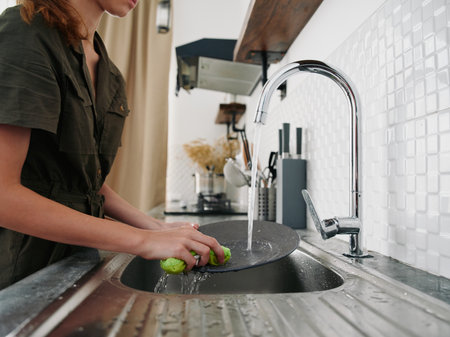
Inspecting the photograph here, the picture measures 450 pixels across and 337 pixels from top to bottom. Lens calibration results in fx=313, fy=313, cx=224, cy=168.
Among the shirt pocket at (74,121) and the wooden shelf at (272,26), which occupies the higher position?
the wooden shelf at (272,26)

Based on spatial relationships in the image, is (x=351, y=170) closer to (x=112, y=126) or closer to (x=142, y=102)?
(x=112, y=126)

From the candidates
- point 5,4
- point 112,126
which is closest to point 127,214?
point 112,126

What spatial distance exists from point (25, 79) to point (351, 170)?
629 millimetres

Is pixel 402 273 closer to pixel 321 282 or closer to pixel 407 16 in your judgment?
pixel 321 282

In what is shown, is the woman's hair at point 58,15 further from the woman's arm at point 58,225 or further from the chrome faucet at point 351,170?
the chrome faucet at point 351,170

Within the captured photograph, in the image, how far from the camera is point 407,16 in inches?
23.6

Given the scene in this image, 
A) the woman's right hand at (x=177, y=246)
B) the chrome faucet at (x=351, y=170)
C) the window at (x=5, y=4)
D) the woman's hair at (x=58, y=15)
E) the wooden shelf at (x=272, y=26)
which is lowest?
the woman's right hand at (x=177, y=246)

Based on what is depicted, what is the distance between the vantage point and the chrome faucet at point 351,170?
2.06 ft

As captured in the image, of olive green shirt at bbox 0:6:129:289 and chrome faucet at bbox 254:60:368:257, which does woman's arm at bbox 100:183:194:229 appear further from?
chrome faucet at bbox 254:60:368:257

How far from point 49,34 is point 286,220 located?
830 mm

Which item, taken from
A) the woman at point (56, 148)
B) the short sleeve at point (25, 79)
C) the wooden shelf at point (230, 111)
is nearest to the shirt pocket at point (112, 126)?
the woman at point (56, 148)

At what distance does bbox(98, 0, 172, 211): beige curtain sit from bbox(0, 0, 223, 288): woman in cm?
137

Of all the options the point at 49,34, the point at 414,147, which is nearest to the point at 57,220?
the point at 49,34

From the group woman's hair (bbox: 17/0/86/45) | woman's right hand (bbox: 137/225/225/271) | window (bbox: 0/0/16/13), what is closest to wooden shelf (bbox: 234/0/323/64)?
woman's hair (bbox: 17/0/86/45)
